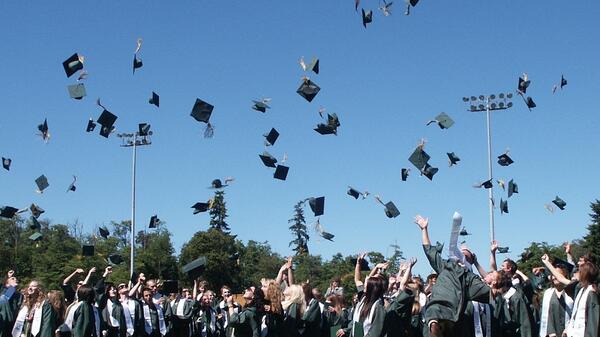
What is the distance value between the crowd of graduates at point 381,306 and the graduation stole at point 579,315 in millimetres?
10

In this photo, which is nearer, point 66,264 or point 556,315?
point 556,315

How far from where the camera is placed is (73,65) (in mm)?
14250

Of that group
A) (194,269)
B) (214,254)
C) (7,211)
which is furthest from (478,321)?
(214,254)

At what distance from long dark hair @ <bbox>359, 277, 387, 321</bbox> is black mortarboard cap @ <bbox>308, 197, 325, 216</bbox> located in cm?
681

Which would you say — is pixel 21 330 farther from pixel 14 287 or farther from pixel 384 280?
pixel 384 280

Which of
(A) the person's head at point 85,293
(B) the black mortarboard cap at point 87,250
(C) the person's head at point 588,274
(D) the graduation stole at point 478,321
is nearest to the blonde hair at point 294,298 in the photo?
(D) the graduation stole at point 478,321

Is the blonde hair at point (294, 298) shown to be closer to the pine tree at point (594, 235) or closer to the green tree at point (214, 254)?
the pine tree at point (594, 235)

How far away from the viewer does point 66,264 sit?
45.8 m

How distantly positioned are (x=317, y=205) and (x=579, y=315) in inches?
313

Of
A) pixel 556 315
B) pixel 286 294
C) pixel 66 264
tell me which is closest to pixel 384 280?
pixel 286 294

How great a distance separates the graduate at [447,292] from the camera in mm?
7781

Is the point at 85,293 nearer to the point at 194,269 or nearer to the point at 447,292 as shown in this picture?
the point at 194,269

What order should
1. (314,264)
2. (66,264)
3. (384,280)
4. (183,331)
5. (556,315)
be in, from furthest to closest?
(314,264)
(66,264)
(183,331)
(556,315)
(384,280)

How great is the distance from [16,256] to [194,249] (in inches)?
491
